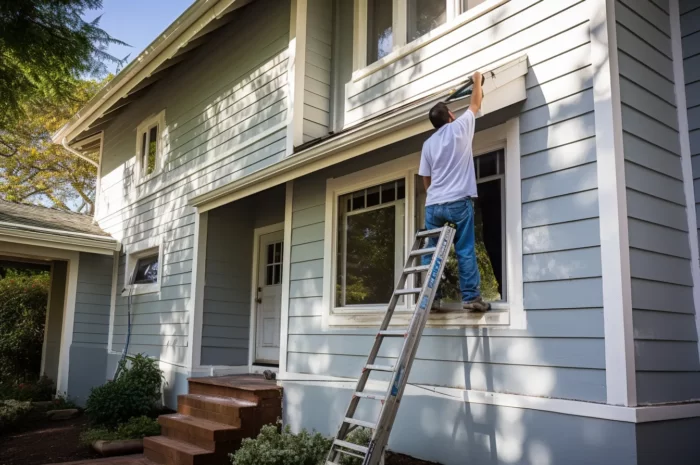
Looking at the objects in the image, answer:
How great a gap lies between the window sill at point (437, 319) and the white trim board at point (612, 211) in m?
0.84

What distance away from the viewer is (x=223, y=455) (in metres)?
5.84

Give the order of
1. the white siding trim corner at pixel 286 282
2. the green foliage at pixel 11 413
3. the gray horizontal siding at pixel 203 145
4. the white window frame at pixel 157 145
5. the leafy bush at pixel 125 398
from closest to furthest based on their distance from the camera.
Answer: the white siding trim corner at pixel 286 282 < the gray horizontal siding at pixel 203 145 < the leafy bush at pixel 125 398 < the green foliage at pixel 11 413 < the white window frame at pixel 157 145

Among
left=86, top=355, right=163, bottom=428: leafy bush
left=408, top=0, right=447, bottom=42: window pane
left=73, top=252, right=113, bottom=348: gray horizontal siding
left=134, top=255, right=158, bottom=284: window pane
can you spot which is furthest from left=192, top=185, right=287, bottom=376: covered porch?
left=73, top=252, right=113, bottom=348: gray horizontal siding

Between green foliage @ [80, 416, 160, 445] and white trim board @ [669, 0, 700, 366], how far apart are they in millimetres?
6175

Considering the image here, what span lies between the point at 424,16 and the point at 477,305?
10.2ft

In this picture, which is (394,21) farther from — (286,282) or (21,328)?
(21,328)

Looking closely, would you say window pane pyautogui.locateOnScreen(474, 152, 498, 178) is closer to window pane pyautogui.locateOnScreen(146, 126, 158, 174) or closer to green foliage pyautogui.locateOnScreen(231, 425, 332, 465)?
green foliage pyautogui.locateOnScreen(231, 425, 332, 465)

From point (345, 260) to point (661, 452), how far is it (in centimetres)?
337

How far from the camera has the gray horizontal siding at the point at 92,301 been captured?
11031 millimetres

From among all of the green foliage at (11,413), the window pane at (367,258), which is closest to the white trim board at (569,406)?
the window pane at (367,258)

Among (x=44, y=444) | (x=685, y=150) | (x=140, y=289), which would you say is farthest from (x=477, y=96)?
(x=140, y=289)

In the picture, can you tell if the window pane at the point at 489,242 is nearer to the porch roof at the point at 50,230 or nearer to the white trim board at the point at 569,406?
the white trim board at the point at 569,406

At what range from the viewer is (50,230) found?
1042 cm

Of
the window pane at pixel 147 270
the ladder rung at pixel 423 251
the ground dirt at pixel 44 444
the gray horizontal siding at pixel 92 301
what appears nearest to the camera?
the ladder rung at pixel 423 251
